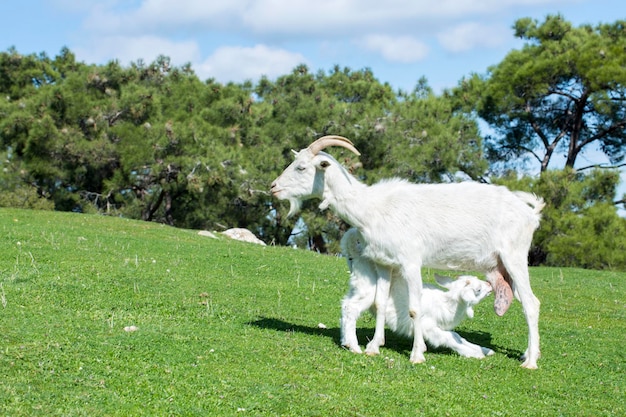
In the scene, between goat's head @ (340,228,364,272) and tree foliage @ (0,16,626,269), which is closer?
goat's head @ (340,228,364,272)

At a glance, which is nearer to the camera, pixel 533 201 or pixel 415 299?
pixel 415 299

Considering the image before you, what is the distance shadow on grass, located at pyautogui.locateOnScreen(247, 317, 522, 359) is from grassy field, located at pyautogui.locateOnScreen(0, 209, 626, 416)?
0.04m

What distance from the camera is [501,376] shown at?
8.33m

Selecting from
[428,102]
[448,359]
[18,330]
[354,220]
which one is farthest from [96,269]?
[428,102]

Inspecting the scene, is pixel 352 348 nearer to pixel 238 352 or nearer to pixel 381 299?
pixel 381 299

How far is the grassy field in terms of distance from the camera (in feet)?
22.4

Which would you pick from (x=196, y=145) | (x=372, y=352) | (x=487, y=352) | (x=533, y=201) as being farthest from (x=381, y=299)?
(x=196, y=145)

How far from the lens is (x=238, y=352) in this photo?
26.9 ft

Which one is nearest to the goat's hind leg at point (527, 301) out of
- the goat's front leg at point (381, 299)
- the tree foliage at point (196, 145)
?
the goat's front leg at point (381, 299)

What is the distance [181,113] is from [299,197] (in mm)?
25661

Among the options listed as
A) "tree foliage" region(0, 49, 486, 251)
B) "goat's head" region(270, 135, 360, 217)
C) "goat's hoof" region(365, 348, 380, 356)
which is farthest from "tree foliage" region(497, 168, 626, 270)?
"goat's head" region(270, 135, 360, 217)

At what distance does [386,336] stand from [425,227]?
79.9 inches

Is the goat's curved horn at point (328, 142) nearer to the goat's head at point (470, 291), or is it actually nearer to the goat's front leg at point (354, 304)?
the goat's front leg at point (354, 304)

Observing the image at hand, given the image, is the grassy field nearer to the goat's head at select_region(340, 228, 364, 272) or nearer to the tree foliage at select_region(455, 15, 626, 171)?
the goat's head at select_region(340, 228, 364, 272)
